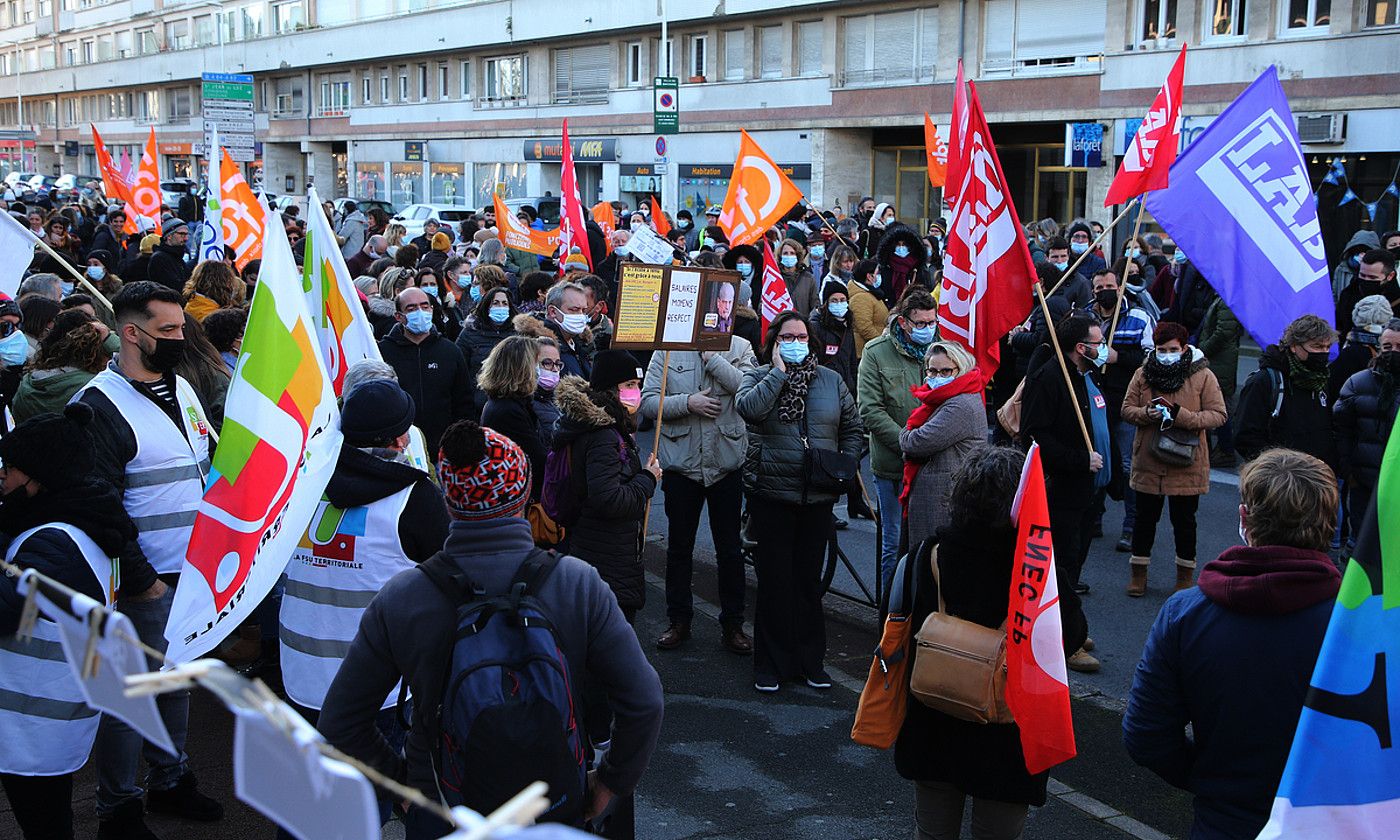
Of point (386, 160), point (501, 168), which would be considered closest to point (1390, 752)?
point (501, 168)

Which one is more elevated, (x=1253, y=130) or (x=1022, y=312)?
(x=1253, y=130)

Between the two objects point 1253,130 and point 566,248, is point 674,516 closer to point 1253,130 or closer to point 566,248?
point 1253,130

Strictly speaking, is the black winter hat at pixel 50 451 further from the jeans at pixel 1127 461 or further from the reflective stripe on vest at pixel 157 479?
the jeans at pixel 1127 461

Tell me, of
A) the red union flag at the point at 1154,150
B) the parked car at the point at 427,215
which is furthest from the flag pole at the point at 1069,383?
the parked car at the point at 427,215

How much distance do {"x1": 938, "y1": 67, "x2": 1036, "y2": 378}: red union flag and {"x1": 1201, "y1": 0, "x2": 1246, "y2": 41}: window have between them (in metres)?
20.6

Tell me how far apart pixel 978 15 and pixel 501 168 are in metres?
21.2

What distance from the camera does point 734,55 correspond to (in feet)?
122

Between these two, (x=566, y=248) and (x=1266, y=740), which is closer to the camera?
(x=1266, y=740)

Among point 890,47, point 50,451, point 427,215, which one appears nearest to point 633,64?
point 890,47

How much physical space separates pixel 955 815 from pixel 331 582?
202 cm

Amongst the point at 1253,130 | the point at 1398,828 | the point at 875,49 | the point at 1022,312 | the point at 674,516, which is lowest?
the point at 674,516

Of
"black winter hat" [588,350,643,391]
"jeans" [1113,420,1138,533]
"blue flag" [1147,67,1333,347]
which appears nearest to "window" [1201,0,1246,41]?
"jeans" [1113,420,1138,533]

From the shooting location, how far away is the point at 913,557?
393cm

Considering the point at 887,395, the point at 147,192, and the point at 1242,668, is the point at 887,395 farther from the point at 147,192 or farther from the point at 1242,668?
the point at 147,192
